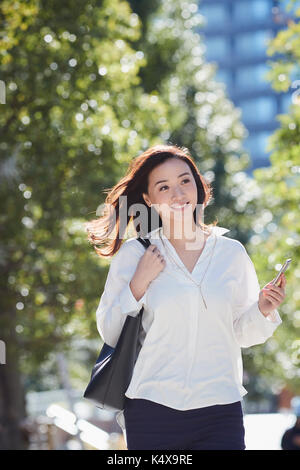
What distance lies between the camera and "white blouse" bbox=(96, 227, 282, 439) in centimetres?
356

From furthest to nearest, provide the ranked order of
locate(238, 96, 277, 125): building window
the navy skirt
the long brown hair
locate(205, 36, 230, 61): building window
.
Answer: locate(205, 36, 230, 61): building window, locate(238, 96, 277, 125): building window, the long brown hair, the navy skirt

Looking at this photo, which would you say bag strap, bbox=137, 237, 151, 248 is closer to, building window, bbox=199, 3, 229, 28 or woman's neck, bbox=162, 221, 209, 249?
woman's neck, bbox=162, 221, 209, 249

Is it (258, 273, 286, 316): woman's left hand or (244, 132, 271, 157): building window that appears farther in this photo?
(244, 132, 271, 157): building window

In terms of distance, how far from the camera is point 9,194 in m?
11.2

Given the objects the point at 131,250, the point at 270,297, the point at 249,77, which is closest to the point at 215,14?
the point at 249,77

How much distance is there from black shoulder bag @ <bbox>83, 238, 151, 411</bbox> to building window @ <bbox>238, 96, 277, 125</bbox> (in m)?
93.8

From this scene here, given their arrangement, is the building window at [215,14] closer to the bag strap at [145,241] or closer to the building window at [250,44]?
the building window at [250,44]

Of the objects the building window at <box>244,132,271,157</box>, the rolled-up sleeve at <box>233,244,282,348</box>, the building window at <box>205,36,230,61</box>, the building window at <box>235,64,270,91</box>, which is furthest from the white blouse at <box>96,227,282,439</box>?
the building window at <box>205,36,230,61</box>

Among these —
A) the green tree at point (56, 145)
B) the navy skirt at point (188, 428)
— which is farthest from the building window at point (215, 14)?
the navy skirt at point (188, 428)

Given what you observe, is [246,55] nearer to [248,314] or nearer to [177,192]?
[177,192]

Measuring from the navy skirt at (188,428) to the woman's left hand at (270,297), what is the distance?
400mm

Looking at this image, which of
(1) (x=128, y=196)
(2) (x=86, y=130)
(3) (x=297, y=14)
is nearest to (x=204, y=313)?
(1) (x=128, y=196)

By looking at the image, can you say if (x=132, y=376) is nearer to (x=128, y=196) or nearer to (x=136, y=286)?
(x=136, y=286)
